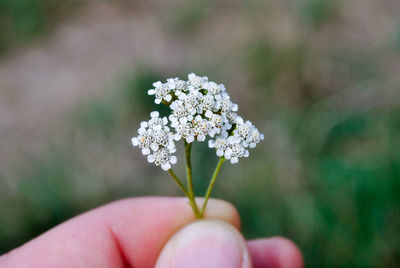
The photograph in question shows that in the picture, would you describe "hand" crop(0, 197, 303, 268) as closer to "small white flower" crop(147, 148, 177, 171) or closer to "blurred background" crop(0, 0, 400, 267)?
"small white flower" crop(147, 148, 177, 171)

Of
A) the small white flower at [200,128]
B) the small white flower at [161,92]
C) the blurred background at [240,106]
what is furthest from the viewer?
the blurred background at [240,106]

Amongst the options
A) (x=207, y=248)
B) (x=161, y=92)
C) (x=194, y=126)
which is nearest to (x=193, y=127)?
(x=194, y=126)

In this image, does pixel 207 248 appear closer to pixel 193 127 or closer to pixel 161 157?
pixel 161 157

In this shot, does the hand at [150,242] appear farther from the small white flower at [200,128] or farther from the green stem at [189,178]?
the small white flower at [200,128]

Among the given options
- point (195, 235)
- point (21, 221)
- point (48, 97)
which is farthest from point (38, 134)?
point (195, 235)

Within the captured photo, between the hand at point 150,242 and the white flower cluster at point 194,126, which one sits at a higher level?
the white flower cluster at point 194,126

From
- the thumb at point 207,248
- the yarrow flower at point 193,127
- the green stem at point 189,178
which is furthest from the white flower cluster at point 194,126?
the thumb at point 207,248

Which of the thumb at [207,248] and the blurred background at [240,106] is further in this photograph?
the blurred background at [240,106]
